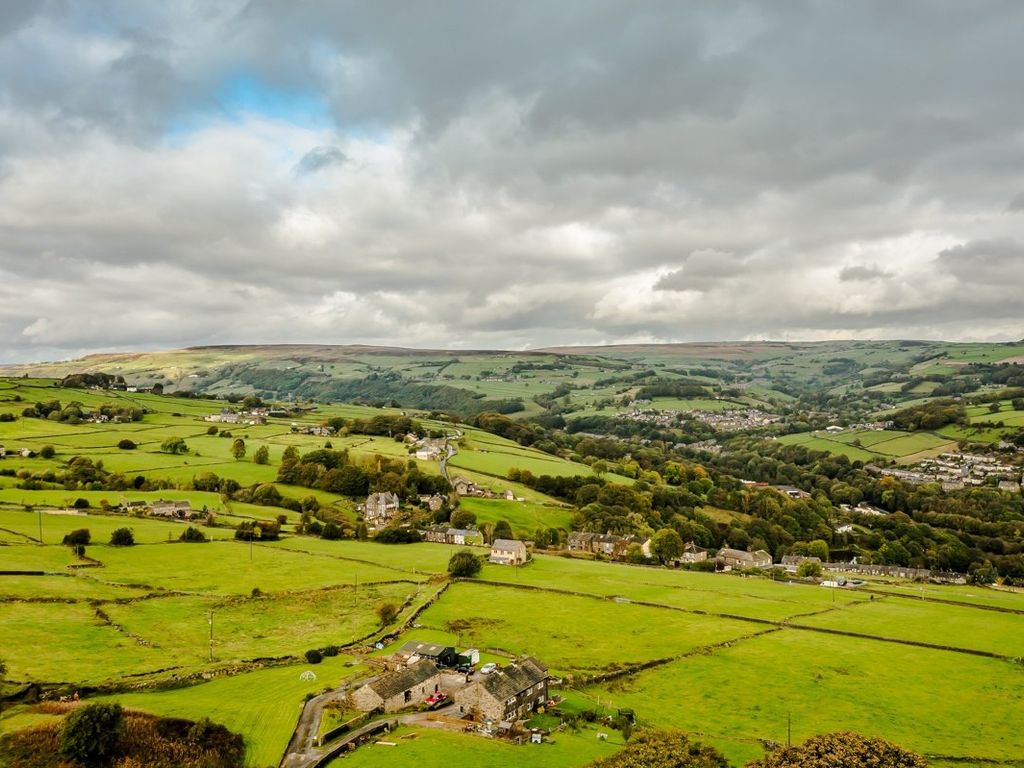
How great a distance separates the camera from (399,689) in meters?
37.3

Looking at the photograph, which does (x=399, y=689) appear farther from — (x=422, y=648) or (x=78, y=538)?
(x=78, y=538)

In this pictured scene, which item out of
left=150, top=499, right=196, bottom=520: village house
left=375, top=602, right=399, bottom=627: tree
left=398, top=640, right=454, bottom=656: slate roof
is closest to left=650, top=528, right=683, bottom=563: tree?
left=375, top=602, right=399, bottom=627: tree

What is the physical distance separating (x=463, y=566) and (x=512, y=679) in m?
30.4

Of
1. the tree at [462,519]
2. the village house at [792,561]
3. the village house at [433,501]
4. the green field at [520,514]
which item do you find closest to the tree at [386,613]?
the tree at [462,519]

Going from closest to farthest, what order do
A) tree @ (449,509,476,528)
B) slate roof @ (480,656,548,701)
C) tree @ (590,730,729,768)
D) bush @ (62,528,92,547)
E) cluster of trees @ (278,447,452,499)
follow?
tree @ (590,730,729,768) < slate roof @ (480,656,548,701) < bush @ (62,528,92,547) < tree @ (449,509,476,528) < cluster of trees @ (278,447,452,499)

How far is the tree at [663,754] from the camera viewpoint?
96.2ft

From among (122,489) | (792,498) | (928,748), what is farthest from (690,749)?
(792,498)

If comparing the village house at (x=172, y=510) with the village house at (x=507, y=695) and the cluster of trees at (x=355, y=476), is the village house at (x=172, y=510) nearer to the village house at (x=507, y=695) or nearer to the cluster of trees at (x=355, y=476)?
the cluster of trees at (x=355, y=476)

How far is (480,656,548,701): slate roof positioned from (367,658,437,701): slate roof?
443 cm

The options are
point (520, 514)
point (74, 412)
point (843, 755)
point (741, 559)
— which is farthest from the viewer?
point (74, 412)

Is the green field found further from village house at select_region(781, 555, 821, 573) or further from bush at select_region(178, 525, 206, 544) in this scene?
bush at select_region(178, 525, 206, 544)

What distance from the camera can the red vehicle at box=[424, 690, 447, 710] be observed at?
3797 centimetres

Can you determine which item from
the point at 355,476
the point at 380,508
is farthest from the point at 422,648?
the point at 355,476

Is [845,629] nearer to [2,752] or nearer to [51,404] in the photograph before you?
[2,752]
